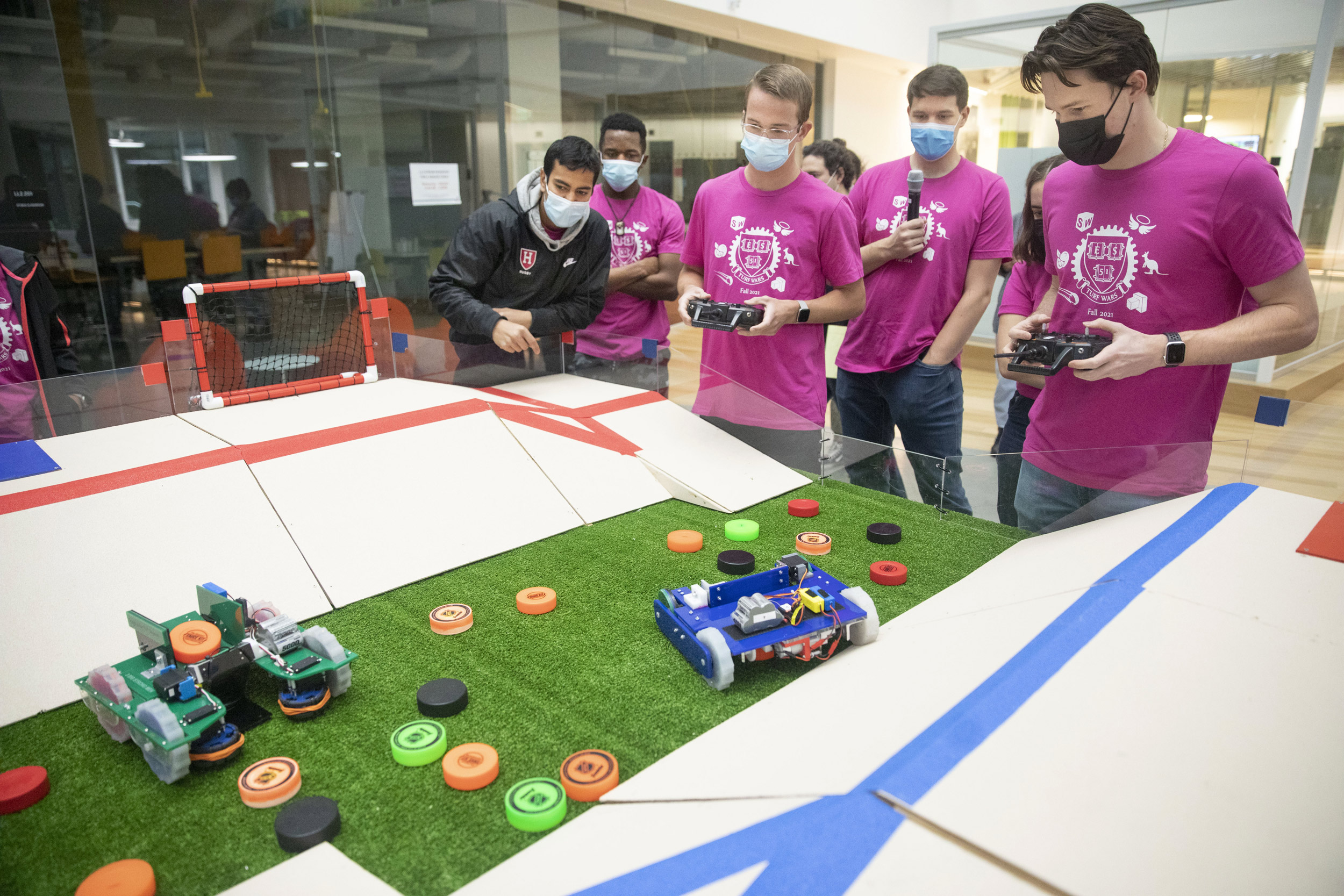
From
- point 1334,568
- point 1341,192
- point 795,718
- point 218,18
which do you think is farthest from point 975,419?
point 218,18

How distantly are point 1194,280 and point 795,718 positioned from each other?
1189 millimetres

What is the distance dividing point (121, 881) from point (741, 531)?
137 centimetres

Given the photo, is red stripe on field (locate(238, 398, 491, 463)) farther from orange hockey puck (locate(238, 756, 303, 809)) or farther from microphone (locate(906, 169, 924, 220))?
microphone (locate(906, 169, 924, 220))

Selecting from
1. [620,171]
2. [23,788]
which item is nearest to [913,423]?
[620,171]

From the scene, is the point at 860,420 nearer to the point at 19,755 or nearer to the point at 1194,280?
the point at 1194,280

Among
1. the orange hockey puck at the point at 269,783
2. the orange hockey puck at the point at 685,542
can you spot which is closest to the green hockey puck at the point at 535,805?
the orange hockey puck at the point at 269,783

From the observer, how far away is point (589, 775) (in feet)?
3.88

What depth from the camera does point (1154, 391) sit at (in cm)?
176

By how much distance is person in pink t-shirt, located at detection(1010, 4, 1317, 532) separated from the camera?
1569 mm

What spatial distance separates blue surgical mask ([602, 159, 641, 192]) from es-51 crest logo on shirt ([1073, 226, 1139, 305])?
1.81m

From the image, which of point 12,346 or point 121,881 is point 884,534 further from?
point 12,346

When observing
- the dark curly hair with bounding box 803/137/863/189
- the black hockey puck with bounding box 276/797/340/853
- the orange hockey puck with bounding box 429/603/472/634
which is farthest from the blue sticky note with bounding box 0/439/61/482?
the dark curly hair with bounding box 803/137/863/189

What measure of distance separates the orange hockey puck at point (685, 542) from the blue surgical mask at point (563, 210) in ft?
3.71

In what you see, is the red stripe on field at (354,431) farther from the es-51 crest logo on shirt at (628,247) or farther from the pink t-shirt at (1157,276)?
the pink t-shirt at (1157,276)
